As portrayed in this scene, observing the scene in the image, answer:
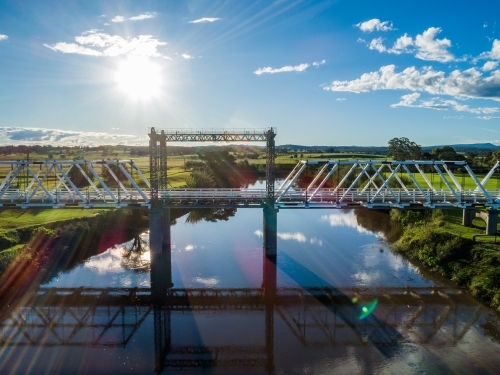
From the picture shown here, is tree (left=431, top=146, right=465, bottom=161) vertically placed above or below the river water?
above

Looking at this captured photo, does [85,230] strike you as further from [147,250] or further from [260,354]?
[260,354]

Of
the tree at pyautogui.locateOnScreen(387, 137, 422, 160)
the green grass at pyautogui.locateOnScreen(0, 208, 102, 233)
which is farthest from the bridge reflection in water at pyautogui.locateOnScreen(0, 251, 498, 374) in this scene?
the tree at pyautogui.locateOnScreen(387, 137, 422, 160)

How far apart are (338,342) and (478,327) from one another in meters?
9.97

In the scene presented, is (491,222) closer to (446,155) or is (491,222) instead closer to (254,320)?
(254,320)

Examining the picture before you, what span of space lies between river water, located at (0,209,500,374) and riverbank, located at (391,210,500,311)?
1.37m

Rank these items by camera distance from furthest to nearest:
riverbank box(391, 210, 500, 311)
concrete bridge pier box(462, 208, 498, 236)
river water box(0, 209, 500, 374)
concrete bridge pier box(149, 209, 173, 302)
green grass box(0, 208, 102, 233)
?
green grass box(0, 208, 102, 233) < concrete bridge pier box(462, 208, 498, 236) < concrete bridge pier box(149, 209, 173, 302) < riverbank box(391, 210, 500, 311) < river water box(0, 209, 500, 374)

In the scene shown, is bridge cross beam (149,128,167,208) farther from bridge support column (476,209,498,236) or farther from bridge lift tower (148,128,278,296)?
bridge support column (476,209,498,236)

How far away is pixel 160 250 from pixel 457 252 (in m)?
29.6

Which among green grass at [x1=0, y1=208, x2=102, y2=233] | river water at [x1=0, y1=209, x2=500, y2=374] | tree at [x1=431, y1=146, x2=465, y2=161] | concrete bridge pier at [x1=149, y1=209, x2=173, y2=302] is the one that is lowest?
river water at [x1=0, y1=209, x2=500, y2=374]

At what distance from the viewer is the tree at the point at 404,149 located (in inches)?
4390

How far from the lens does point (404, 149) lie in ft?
379

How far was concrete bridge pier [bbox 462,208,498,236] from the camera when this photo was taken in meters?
42.0

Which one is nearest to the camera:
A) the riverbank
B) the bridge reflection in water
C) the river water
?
the river water

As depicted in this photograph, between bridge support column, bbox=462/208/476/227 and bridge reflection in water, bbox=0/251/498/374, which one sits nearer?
bridge reflection in water, bbox=0/251/498/374
